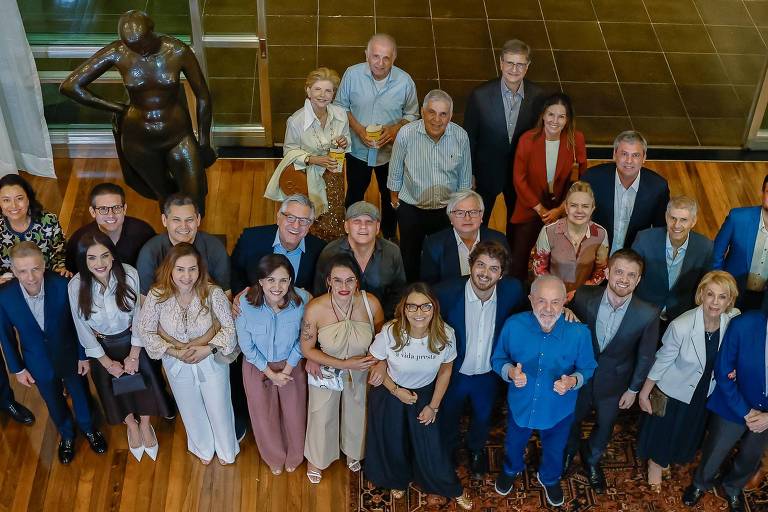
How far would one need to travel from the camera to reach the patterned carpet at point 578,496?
500 centimetres

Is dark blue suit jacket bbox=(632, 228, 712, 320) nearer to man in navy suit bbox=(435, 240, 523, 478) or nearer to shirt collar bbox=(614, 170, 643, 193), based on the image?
shirt collar bbox=(614, 170, 643, 193)

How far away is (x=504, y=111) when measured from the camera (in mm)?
5457

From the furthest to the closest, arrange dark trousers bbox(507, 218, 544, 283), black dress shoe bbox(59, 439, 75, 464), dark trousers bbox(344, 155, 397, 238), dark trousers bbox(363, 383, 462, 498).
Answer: dark trousers bbox(344, 155, 397, 238) → dark trousers bbox(507, 218, 544, 283) → black dress shoe bbox(59, 439, 75, 464) → dark trousers bbox(363, 383, 462, 498)

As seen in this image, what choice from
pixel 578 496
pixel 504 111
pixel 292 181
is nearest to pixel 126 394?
pixel 292 181

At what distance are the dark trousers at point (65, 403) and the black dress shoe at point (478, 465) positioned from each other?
2.04 m

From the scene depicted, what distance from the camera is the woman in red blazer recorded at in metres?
5.20

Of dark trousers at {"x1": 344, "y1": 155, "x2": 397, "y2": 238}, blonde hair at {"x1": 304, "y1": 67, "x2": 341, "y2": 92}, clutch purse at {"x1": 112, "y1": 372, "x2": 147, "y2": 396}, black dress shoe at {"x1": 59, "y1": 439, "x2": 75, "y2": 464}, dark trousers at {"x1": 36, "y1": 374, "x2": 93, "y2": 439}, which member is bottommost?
black dress shoe at {"x1": 59, "y1": 439, "x2": 75, "y2": 464}

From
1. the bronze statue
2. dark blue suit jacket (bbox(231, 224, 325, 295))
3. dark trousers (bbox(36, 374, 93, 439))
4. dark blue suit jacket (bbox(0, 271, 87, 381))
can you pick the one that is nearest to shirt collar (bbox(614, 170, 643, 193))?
dark blue suit jacket (bbox(231, 224, 325, 295))

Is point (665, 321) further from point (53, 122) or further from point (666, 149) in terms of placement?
point (53, 122)

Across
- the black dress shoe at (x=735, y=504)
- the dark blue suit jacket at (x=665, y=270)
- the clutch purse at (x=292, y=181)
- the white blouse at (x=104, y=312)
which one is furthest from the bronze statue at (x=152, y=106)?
the black dress shoe at (x=735, y=504)

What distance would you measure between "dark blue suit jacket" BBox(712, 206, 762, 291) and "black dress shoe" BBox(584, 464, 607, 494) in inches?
47.4

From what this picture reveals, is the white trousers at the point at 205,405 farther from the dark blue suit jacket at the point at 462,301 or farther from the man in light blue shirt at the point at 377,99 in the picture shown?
the man in light blue shirt at the point at 377,99

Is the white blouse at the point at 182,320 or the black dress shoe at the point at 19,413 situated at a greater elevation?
the white blouse at the point at 182,320

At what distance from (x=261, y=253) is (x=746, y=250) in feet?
8.04
